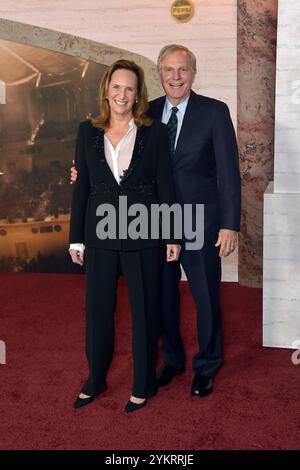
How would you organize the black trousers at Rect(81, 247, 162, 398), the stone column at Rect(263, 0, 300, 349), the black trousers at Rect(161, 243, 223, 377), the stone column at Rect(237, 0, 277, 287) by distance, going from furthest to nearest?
1. the stone column at Rect(237, 0, 277, 287)
2. the stone column at Rect(263, 0, 300, 349)
3. the black trousers at Rect(161, 243, 223, 377)
4. the black trousers at Rect(81, 247, 162, 398)

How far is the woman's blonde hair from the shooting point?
271 cm

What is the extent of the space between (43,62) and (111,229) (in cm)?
291

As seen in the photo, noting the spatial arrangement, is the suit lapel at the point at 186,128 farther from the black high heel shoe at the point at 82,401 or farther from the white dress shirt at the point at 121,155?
the black high heel shoe at the point at 82,401

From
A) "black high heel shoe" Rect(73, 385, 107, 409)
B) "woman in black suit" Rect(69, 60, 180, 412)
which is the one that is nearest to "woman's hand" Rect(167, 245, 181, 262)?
"woman in black suit" Rect(69, 60, 180, 412)

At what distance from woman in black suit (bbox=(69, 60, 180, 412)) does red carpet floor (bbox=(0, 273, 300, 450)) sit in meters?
0.20

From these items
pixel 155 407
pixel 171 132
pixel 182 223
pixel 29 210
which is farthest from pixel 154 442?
pixel 29 210

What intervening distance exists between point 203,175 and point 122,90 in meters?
0.58

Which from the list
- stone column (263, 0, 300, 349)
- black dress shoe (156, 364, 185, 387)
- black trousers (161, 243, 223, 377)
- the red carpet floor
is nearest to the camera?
the red carpet floor

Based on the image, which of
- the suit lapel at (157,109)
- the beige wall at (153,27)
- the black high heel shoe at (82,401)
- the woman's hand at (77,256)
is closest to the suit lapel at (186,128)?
the suit lapel at (157,109)

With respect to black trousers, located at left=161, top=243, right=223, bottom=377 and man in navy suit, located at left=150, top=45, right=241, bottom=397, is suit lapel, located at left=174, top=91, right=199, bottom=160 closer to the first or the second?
man in navy suit, located at left=150, top=45, right=241, bottom=397

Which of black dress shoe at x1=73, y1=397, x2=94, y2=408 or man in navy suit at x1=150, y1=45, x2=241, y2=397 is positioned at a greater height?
man in navy suit at x1=150, y1=45, x2=241, y2=397

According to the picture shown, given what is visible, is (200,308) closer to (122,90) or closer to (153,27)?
(122,90)

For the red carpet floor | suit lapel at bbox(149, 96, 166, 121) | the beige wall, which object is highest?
the beige wall

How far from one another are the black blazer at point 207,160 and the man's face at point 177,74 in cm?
9
